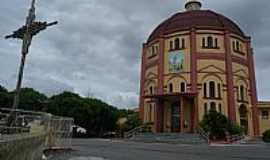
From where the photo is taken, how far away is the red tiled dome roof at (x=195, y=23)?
4625 centimetres

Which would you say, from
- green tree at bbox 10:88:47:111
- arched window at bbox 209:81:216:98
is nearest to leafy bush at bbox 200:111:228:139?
arched window at bbox 209:81:216:98

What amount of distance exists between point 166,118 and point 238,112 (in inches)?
378

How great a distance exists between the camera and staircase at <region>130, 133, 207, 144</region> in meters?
35.1

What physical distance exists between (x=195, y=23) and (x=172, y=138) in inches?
676

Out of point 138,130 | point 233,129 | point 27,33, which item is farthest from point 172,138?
point 27,33

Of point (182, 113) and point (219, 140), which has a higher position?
point (182, 113)

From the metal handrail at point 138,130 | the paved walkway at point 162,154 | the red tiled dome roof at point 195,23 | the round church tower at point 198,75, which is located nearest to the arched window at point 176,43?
the round church tower at point 198,75

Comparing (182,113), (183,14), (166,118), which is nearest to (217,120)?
(182,113)

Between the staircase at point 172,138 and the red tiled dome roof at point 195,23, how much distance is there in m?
15.2

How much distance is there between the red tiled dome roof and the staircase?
15212 millimetres

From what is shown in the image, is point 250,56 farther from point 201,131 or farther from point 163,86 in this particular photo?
point 201,131

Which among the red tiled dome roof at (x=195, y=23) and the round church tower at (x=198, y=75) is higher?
the red tiled dome roof at (x=195, y=23)

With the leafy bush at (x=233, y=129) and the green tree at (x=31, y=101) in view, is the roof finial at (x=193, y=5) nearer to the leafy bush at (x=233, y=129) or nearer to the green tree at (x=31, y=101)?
the leafy bush at (x=233, y=129)

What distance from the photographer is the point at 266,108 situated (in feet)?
160
